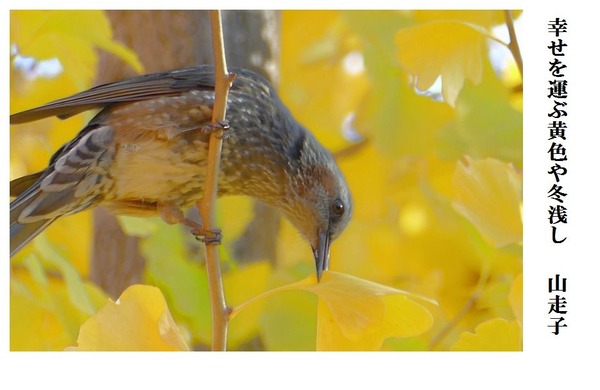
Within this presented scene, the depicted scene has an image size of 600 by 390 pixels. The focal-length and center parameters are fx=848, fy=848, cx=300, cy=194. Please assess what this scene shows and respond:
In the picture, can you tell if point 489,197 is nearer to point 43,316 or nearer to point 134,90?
point 134,90

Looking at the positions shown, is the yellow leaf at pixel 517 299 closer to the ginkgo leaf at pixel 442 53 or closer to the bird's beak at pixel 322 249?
the ginkgo leaf at pixel 442 53

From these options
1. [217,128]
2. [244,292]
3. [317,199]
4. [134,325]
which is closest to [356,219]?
[317,199]

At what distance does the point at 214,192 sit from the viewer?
64.9 inches

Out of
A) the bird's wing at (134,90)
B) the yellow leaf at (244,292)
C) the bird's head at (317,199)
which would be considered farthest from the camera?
the bird's head at (317,199)

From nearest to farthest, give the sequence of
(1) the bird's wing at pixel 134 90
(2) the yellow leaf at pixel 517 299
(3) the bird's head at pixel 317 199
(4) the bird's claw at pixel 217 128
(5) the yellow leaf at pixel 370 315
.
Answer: (5) the yellow leaf at pixel 370 315
(2) the yellow leaf at pixel 517 299
(4) the bird's claw at pixel 217 128
(1) the bird's wing at pixel 134 90
(3) the bird's head at pixel 317 199

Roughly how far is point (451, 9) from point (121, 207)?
926mm

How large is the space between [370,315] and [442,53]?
1.78 ft

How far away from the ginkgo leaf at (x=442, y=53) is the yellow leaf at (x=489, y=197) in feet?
0.47

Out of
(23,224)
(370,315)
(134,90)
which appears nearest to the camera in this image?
(370,315)

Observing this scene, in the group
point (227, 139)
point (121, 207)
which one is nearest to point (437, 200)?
point (227, 139)

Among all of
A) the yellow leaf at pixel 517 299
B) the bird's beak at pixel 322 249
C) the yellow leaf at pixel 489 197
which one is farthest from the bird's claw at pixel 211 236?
the yellow leaf at pixel 517 299

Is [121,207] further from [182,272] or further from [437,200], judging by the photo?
[437,200]

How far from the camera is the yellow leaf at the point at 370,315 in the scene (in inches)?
55.2

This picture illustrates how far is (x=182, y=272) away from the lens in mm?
1935
